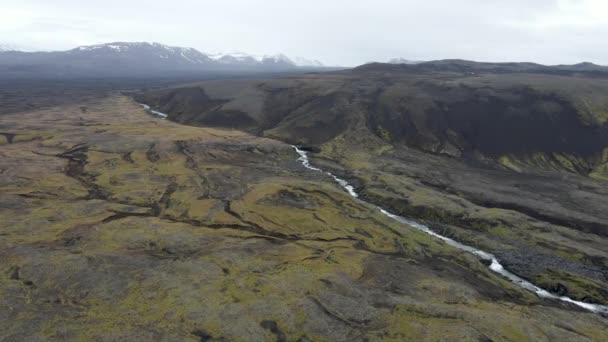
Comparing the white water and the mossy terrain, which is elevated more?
the mossy terrain

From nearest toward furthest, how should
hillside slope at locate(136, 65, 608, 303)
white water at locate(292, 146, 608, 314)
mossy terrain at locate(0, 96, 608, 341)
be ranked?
mossy terrain at locate(0, 96, 608, 341)
white water at locate(292, 146, 608, 314)
hillside slope at locate(136, 65, 608, 303)

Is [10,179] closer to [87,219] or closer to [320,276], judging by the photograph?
[87,219]

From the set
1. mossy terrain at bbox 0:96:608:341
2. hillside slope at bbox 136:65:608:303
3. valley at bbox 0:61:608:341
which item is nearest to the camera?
mossy terrain at bbox 0:96:608:341

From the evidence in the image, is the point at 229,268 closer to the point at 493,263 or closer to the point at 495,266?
the point at 495,266

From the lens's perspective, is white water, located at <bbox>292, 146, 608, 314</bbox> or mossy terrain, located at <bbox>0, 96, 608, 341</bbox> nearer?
mossy terrain, located at <bbox>0, 96, 608, 341</bbox>

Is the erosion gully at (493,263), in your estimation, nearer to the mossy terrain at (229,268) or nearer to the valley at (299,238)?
the valley at (299,238)

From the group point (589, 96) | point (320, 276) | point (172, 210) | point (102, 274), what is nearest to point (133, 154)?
point (172, 210)

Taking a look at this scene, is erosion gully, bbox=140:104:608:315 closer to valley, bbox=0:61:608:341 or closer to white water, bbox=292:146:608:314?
white water, bbox=292:146:608:314

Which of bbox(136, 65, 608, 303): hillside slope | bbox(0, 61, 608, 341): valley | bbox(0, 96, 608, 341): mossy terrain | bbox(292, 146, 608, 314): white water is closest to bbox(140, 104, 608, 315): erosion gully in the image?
bbox(292, 146, 608, 314): white water

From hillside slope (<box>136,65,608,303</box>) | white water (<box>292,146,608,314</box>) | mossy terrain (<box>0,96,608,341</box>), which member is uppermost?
hillside slope (<box>136,65,608,303</box>)

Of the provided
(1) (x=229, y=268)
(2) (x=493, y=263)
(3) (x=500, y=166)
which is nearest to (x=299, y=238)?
(1) (x=229, y=268)
